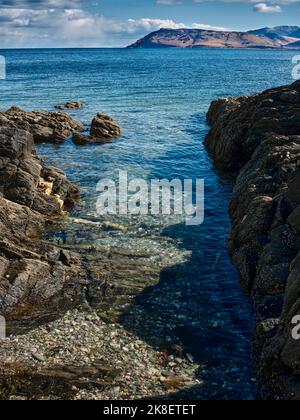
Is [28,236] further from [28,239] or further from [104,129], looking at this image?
[104,129]

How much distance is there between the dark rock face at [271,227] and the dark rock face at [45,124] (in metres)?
24.2

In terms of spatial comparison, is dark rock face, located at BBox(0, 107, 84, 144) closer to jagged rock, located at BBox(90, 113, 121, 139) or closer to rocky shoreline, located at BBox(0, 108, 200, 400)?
jagged rock, located at BBox(90, 113, 121, 139)

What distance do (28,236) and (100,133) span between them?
31420mm

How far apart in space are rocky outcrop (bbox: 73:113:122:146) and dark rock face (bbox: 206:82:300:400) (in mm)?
20091

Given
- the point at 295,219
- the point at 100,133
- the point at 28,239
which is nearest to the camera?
the point at 295,219

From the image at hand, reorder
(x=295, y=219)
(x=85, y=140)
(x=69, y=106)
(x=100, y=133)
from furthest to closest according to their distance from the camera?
1. (x=69, y=106)
2. (x=100, y=133)
3. (x=85, y=140)
4. (x=295, y=219)

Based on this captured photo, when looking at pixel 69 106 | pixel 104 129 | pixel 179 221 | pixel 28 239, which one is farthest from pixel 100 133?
pixel 28 239

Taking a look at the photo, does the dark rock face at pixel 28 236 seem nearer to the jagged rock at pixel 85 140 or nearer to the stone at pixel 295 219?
the stone at pixel 295 219

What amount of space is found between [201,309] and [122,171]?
81.1ft

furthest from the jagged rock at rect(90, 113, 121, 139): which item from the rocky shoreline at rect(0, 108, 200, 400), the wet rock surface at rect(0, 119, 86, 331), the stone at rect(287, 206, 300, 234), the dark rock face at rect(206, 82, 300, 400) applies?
the stone at rect(287, 206, 300, 234)

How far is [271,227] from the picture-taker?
21.6 m

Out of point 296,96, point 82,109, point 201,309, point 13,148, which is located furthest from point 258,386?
point 82,109

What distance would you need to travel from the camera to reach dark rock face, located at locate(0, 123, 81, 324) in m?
21.1

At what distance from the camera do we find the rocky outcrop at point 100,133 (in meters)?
54.8
